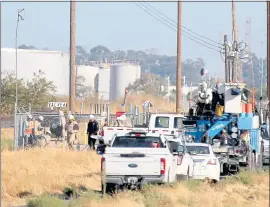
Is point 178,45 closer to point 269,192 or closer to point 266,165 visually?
point 266,165

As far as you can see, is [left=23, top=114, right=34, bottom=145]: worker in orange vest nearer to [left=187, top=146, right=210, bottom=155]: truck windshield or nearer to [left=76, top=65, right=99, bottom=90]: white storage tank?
[left=187, top=146, right=210, bottom=155]: truck windshield

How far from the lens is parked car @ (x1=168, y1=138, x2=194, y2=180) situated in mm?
25453

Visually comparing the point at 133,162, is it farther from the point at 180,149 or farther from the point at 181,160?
the point at 181,160

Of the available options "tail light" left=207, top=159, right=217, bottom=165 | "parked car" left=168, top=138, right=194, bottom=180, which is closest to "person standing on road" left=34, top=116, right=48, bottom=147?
"tail light" left=207, top=159, right=217, bottom=165

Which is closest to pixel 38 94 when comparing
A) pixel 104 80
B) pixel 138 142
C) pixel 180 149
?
pixel 180 149

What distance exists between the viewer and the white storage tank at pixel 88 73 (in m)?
135

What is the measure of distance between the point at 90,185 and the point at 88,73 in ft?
357

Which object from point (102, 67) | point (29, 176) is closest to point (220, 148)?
point (29, 176)

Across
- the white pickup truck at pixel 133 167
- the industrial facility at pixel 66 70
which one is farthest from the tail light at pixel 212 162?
the industrial facility at pixel 66 70

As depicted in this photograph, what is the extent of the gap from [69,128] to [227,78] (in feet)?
24.7

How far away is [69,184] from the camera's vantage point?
90.4 ft

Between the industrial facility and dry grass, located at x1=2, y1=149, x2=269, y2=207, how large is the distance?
60915 millimetres

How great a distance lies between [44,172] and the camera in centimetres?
2872

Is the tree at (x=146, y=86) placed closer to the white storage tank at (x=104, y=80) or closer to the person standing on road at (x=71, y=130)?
the white storage tank at (x=104, y=80)
